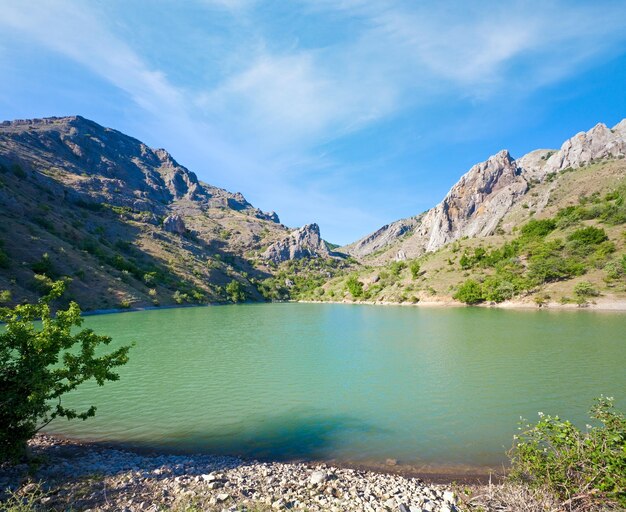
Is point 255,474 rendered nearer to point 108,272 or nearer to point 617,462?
point 617,462

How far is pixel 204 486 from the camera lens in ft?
30.4

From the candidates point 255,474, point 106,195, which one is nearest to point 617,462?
point 255,474

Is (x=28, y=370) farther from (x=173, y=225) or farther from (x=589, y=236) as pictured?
(x=173, y=225)

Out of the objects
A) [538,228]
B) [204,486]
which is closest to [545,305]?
[538,228]

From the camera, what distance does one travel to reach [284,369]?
1024 inches

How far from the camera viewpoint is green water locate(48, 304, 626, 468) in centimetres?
1349

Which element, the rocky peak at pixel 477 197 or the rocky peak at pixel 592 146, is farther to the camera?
the rocky peak at pixel 477 197

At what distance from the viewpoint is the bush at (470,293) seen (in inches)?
3420

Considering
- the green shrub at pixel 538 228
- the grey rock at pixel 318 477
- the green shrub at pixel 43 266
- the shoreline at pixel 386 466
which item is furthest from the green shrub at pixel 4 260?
the green shrub at pixel 538 228

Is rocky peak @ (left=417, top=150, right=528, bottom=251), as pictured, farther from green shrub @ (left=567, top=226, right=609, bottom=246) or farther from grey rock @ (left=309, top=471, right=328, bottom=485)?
grey rock @ (left=309, top=471, right=328, bottom=485)

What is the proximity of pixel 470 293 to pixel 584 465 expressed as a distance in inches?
3491

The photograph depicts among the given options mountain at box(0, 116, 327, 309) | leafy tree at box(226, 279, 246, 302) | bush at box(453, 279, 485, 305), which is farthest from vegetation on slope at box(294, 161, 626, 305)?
mountain at box(0, 116, 327, 309)

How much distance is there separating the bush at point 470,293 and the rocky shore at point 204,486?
3404 inches

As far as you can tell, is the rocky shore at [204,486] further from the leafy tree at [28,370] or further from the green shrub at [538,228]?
the green shrub at [538,228]
